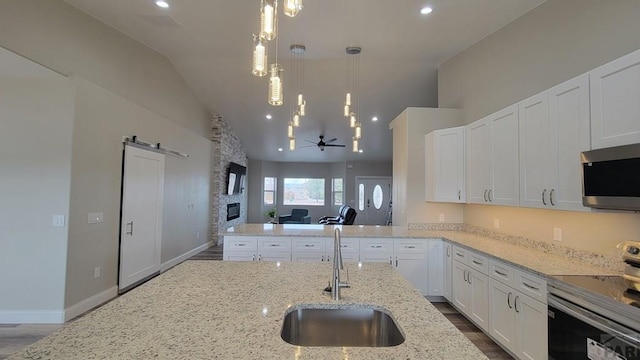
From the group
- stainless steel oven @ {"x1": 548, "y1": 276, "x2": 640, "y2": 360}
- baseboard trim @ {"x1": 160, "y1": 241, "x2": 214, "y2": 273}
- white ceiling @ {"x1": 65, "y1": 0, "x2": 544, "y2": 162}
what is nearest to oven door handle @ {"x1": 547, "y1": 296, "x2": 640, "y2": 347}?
stainless steel oven @ {"x1": 548, "y1": 276, "x2": 640, "y2": 360}

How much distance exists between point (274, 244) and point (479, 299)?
2329mm

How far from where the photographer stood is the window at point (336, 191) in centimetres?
1254

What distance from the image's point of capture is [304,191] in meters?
12.7

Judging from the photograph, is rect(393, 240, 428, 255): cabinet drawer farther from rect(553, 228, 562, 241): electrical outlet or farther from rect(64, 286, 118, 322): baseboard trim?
rect(64, 286, 118, 322): baseboard trim

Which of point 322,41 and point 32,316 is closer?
point 32,316

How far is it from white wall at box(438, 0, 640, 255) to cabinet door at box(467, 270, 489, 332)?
723mm

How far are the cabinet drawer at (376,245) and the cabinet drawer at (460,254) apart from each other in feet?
2.45

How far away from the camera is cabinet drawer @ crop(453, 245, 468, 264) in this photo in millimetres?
3414

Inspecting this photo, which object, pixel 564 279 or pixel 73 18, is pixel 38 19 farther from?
pixel 564 279

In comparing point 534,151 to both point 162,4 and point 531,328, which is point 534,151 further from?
point 162,4

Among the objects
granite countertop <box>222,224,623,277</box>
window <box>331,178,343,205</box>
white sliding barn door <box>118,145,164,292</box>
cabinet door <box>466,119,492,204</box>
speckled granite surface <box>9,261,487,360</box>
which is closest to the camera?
speckled granite surface <box>9,261,487,360</box>

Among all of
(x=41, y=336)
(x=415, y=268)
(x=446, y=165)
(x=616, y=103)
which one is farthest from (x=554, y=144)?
(x=41, y=336)

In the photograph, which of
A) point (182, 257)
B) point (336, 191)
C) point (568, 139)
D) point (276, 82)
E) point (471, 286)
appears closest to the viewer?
point (276, 82)

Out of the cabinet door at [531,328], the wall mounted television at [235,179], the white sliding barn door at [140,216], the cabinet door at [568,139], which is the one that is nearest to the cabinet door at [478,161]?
the cabinet door at [568,139]
